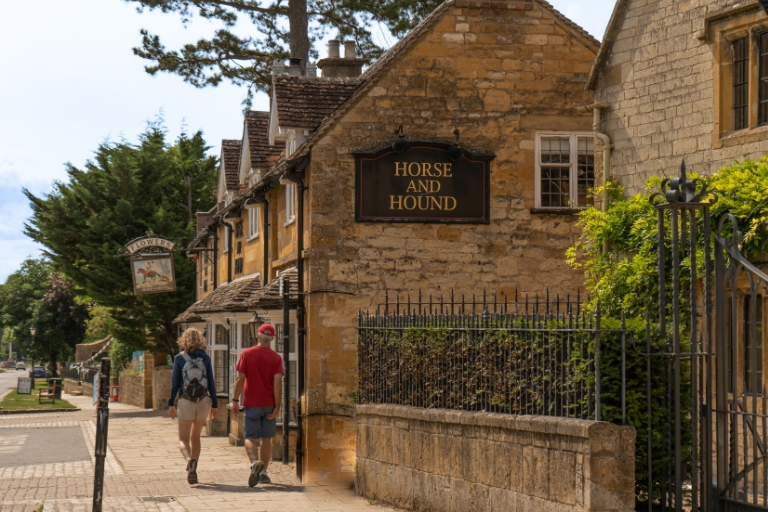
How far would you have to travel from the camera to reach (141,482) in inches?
603

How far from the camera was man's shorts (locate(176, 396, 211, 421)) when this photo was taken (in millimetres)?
14891


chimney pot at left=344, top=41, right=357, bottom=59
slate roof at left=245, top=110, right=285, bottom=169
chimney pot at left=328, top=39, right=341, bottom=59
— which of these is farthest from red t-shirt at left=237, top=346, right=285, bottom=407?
chimney pot at left=328, top=39, right=341, bottom=59

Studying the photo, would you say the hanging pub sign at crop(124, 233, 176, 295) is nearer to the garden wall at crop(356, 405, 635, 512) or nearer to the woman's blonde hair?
the woman's blonde hair

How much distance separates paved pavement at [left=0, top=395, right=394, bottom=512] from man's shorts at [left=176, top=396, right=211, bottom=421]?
91cm

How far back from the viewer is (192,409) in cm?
1494

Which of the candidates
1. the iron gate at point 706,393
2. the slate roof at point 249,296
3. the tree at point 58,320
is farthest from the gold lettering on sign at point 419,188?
the tree at point 58,320

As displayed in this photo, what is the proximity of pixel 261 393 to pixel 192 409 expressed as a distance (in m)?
0.99

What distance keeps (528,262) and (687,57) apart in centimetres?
550

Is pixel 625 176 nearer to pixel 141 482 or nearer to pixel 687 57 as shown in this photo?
pixel 687 57

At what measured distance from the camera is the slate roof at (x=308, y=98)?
18688mm

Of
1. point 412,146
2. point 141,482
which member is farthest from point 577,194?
point 141,482

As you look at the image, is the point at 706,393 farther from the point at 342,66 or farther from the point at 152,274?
the point at 152,274

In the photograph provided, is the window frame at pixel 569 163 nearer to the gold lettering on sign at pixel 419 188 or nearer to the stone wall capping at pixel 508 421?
the gold lettering on sign at pixel 419 188

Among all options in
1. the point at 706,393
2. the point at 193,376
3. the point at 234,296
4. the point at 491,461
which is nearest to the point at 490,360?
the point at 491,461
